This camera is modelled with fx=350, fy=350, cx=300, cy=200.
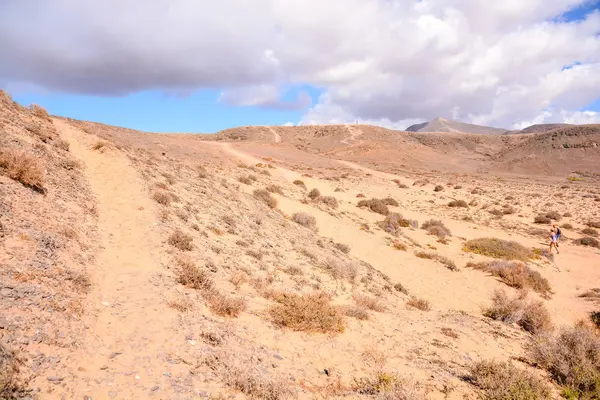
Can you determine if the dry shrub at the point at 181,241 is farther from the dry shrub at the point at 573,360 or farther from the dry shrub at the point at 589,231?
the dry shrub at the point at 589,231

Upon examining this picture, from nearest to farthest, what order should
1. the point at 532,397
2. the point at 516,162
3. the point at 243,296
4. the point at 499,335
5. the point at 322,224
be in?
the point at 532,397, the point at 243,296, the point at 499,335, the point at 322,224, the point at 516,162

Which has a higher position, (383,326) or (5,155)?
(5,155)

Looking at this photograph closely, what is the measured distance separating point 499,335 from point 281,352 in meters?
5.58

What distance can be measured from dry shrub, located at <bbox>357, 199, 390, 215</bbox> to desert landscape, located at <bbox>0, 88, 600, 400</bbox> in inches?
210

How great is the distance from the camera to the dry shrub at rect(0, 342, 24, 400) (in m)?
3.63

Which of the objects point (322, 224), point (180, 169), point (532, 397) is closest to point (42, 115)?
point (180, 169)

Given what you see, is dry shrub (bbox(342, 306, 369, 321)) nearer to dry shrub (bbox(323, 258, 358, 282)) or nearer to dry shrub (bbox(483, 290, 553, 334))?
dry shrub (bbox(323, 258, 358, 282))

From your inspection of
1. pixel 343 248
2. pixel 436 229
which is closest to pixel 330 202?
pixel 436 229

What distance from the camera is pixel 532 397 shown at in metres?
4.72

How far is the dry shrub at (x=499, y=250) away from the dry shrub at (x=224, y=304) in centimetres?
1489

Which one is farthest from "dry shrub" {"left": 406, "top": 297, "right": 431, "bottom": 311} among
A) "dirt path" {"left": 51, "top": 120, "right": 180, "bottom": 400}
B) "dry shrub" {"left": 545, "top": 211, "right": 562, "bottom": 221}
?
"dry shrub" {"left": 545, "top": 211, "right": 562, "bottom": 221}

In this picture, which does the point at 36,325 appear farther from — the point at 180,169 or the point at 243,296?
the point at 180,169

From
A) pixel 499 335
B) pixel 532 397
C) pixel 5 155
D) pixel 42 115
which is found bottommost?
pixel 499 335

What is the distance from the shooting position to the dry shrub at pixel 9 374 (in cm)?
363
